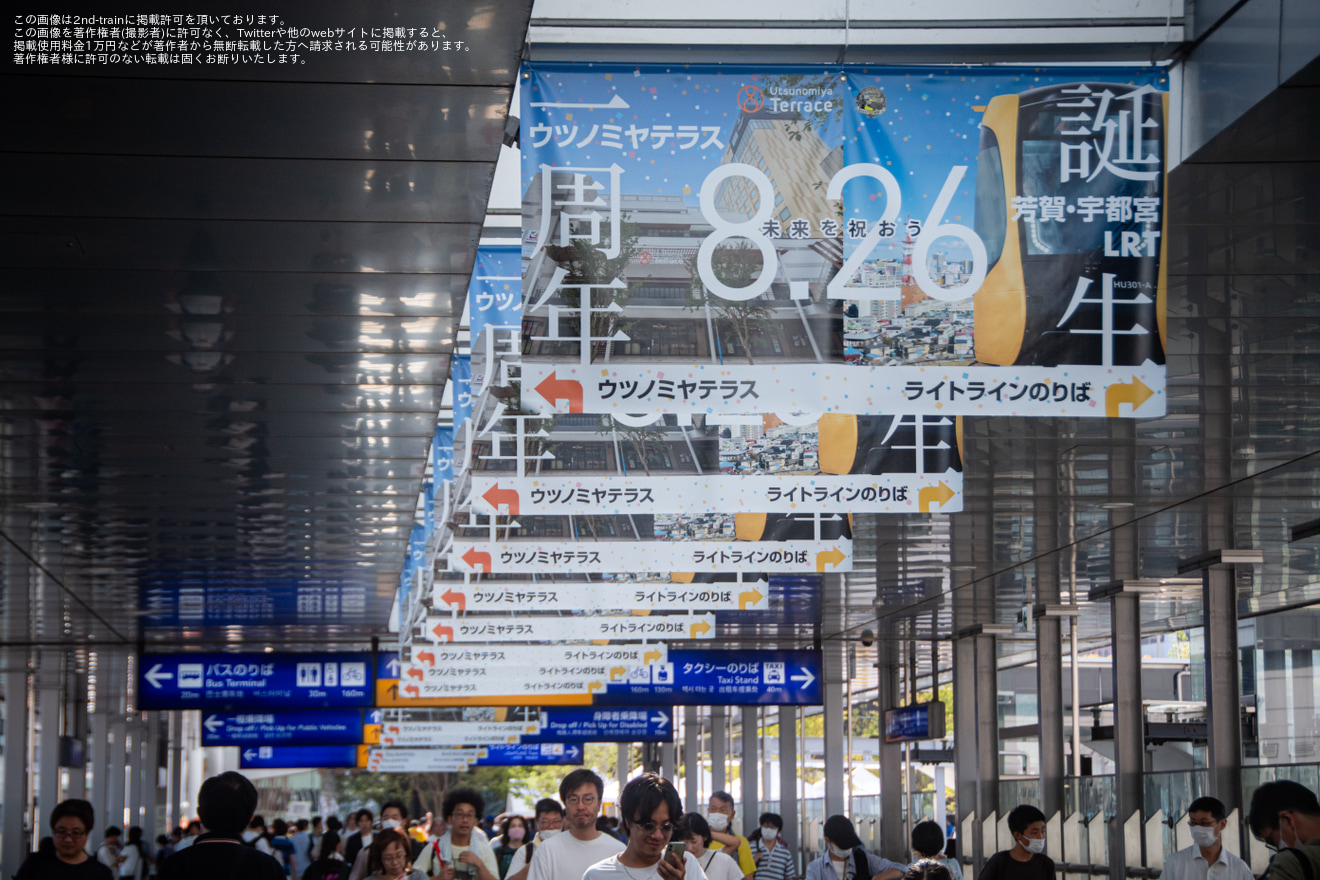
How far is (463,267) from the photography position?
26.0 feet

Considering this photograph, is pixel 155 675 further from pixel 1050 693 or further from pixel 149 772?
pixel 149 772

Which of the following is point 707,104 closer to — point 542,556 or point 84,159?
point 84,159

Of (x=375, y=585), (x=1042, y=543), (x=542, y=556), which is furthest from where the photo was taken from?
(x=375, y=585)

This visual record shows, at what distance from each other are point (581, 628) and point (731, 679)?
667 cm

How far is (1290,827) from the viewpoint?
7418 millimetres

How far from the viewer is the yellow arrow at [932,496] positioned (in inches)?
361

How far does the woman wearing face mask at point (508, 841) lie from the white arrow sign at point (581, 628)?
2.25 metres

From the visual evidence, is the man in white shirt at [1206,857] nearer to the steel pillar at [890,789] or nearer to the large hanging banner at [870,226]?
the large hanging banner at [870,226]

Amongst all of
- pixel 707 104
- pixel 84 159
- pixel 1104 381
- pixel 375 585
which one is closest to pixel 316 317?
pixel 84 159

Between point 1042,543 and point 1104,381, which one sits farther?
point 1042,543

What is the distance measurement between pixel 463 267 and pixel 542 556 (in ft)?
16.7

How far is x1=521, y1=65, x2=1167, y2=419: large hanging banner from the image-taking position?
6562mm

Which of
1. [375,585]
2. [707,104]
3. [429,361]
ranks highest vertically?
[707,104]

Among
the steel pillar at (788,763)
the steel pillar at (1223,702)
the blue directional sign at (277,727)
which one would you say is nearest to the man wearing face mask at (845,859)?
the steel pillar at (1223,702)
